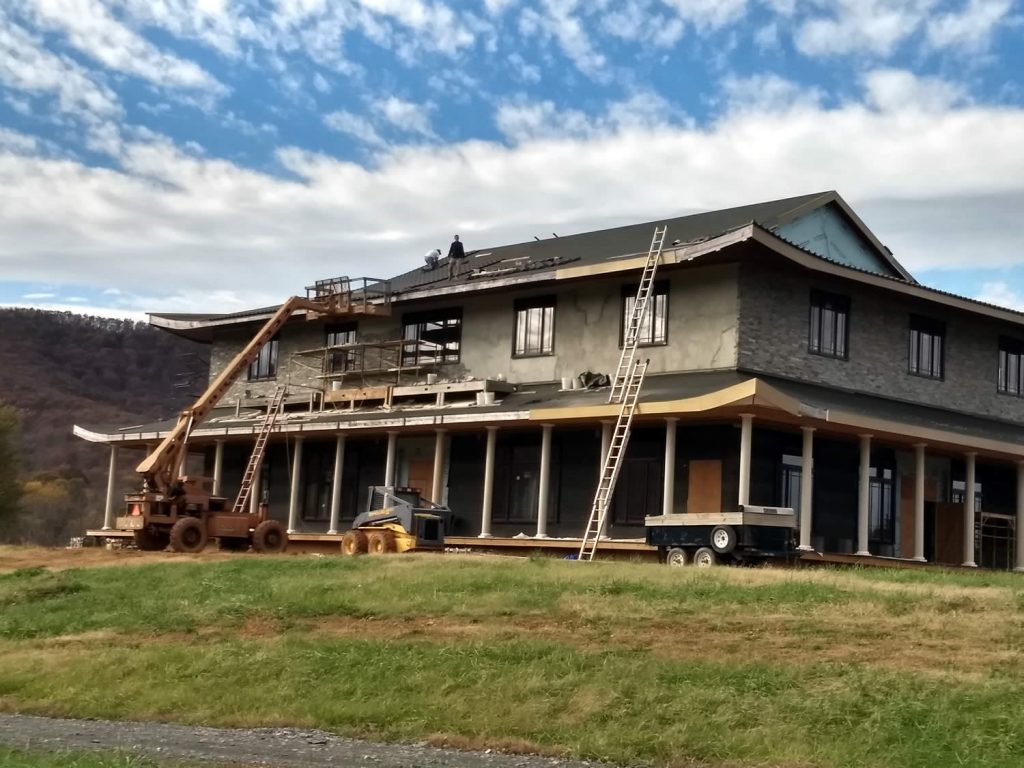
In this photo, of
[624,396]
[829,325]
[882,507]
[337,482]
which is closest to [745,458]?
[624,396]

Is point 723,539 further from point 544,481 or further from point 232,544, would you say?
point 232,544

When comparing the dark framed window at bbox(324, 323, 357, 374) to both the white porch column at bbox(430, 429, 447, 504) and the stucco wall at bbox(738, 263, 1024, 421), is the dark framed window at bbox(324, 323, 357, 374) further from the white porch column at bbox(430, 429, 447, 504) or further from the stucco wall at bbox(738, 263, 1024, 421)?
the stucco wall at bbox(738, 263, 1024, 421)

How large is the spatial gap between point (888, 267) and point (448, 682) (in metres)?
24.0

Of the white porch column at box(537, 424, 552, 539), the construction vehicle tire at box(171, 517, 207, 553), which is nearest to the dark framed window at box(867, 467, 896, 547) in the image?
the white porch column at box(537, 424, 552, 539)

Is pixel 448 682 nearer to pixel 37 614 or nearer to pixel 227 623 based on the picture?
pixel 227 623

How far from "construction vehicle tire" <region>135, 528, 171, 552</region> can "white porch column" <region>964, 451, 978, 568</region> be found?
18968mm

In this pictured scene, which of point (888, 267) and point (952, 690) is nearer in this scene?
point (952, 690)

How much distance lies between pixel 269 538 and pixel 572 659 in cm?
1783

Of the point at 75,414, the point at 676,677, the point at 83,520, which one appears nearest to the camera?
the point at 676,677

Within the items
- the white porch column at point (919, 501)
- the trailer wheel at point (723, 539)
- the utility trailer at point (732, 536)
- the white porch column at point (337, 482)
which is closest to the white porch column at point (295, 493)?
the white porch column at point (337, 482)

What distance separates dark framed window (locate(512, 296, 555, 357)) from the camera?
109ft

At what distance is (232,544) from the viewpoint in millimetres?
31609

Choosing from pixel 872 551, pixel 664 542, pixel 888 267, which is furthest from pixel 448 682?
pixel 888 267

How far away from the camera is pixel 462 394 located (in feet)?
109
